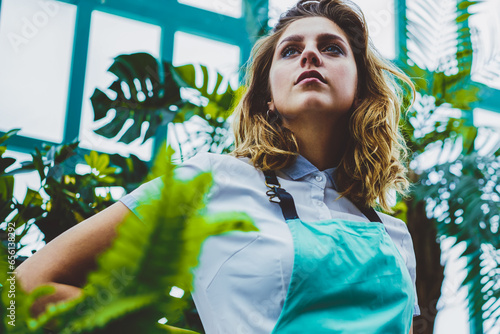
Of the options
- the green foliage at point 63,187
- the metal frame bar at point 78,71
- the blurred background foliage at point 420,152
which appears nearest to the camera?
the green foliage at point 63,187

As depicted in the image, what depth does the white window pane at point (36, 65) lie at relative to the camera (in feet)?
10.5

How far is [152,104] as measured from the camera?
2643mm

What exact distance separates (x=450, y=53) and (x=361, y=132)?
6.06ft

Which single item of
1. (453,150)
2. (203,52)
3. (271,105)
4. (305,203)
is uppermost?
(203,52)

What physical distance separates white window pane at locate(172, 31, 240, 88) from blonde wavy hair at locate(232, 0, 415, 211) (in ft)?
6.83

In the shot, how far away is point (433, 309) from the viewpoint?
2.39 m

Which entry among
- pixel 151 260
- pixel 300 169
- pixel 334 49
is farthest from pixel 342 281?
pixel 151 260

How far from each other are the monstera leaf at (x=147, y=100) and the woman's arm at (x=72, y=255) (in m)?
1.37

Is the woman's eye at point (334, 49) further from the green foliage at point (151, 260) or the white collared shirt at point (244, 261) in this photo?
the green foliage at point (151, 260)

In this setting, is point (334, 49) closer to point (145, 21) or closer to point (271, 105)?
point (271, 105)

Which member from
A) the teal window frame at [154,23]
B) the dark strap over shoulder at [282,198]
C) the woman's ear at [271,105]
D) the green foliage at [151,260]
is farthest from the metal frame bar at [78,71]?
the green foliage at [151,260]

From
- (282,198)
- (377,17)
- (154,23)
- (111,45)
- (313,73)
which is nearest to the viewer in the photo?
(282,198)

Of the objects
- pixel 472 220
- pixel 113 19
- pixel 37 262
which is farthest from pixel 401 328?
pixel 113 19

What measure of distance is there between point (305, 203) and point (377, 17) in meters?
1.44
